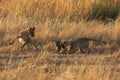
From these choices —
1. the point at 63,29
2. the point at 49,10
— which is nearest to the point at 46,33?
the point at 63,29

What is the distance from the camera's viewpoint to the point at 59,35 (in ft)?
33.5

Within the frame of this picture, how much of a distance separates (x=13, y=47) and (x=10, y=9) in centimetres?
287

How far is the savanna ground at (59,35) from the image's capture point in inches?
299

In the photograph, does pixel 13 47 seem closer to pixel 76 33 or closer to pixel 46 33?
pixel 46 33

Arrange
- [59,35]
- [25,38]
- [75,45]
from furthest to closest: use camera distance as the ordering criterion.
Result: [59,35]
[25,38]
[75,45]

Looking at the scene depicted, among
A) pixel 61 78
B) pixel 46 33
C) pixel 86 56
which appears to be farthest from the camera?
pixel 46 33

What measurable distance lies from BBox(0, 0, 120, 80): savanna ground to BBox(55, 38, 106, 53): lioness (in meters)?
0.18

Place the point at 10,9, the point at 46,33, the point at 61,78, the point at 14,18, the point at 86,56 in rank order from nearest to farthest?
the point at 61,78 → the point at 86,56 → the point at 46,33 → the point at 14,18 → the point at 10,9

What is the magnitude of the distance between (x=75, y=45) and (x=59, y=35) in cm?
109

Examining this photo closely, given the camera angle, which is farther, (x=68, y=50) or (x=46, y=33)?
(x=46, y=33)

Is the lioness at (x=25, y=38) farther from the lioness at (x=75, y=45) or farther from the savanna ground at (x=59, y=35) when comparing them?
the lioness at (x=75, y=45)

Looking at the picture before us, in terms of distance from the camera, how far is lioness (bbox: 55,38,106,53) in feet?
30.1

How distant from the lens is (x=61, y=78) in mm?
7152

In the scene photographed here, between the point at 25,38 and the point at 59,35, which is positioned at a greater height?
the point at 25,38
